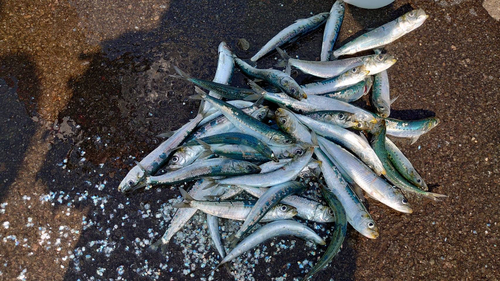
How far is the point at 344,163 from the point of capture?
3.70 metres

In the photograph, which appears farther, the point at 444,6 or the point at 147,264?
the point at 444,6

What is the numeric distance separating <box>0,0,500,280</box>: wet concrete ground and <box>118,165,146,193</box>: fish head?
0.19m

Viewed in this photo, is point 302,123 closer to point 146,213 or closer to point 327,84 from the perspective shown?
point 327,84

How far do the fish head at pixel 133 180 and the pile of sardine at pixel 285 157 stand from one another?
0.01 m

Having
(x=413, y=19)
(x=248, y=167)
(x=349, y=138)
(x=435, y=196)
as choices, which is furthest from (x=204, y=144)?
(x=413, y=19)

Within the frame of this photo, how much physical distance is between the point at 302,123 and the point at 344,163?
2.20 feet

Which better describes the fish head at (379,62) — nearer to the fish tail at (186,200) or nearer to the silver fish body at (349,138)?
the silver fish body at (349,138)

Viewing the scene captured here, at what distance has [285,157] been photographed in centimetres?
357

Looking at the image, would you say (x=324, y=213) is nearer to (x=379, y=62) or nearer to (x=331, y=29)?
(x=379, y=62)

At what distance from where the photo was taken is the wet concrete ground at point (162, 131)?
3.67m

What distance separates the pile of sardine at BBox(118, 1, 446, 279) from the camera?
3.48 meters

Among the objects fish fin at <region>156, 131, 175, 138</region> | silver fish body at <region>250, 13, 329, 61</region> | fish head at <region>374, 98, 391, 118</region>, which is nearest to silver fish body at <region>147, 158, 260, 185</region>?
fish fin at <region>156, 131, 175, 138</region>

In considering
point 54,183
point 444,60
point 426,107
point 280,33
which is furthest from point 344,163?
point 54,183

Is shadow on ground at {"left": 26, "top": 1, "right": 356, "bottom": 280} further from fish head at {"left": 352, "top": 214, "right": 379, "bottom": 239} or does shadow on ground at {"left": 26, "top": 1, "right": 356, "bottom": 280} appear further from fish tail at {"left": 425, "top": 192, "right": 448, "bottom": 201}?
fish tail at {"left": 425, "top": 192, "right": 448, "bottom": 201}
